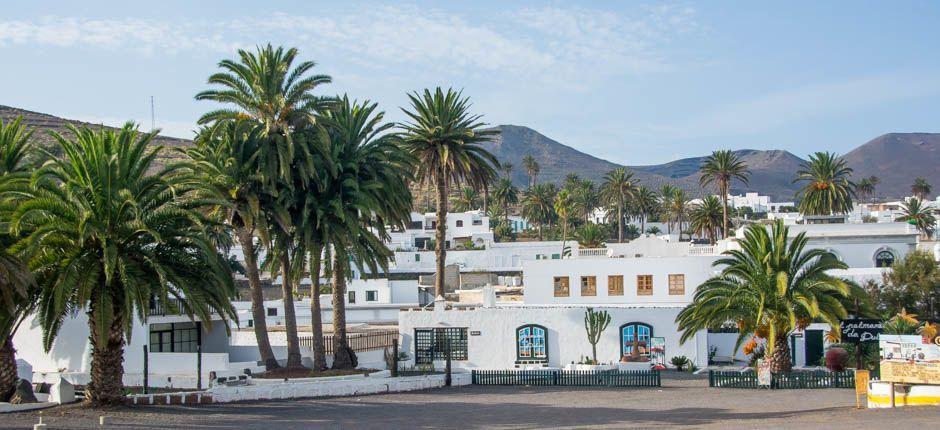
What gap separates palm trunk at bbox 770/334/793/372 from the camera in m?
38.2

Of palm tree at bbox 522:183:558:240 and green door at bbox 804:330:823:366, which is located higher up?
palm tree at bbox 522:183:558:240

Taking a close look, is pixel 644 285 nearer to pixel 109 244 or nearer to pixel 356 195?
pixel 356 195

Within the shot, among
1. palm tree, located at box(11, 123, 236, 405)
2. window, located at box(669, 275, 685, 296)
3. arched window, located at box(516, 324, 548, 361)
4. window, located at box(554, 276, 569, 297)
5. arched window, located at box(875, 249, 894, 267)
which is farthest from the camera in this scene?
arched window, located at box(875, 249, 894, 267)

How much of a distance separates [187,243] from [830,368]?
28730 millimetres

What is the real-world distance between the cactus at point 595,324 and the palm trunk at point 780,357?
7.98 metres

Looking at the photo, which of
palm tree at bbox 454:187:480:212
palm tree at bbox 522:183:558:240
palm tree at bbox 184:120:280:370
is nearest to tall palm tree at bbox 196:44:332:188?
palm tree at bbox 184:120:280:370

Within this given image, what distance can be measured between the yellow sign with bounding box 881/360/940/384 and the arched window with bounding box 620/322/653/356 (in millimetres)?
15165

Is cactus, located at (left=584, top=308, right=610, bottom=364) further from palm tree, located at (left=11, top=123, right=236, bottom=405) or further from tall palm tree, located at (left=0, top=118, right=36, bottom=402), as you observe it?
tall palm tree, located at (left=0, top=118, right=36, bottom=402)

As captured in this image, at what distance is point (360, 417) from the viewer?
28.2m

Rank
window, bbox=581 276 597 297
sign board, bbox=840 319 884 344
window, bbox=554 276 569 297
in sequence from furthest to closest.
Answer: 1. window, bbox=554 276 569 297
2. window, bbox=581 276 597 297
3. sign board, bbox=840 319 884 344

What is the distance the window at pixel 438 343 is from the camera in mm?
45125

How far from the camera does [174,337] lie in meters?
42.2

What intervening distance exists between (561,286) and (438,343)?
8997 millimetres

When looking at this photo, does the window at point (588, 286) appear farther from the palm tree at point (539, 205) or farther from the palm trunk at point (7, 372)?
the palm tree at point (539, 205)
